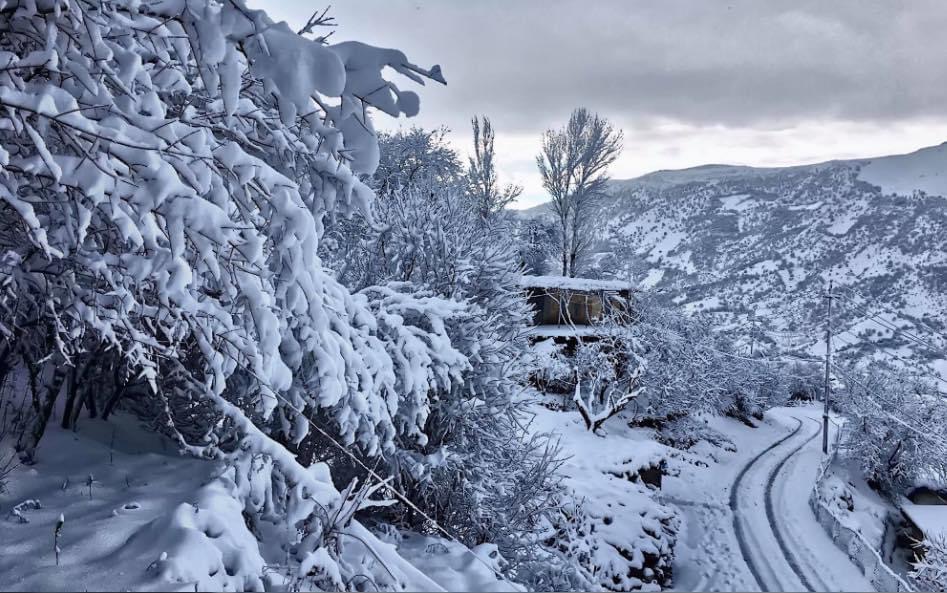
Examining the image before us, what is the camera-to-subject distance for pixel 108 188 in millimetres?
2484

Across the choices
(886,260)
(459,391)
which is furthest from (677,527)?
(886,260)

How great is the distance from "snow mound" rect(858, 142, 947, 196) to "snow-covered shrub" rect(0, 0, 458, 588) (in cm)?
16902

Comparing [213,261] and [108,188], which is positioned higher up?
[108,188]

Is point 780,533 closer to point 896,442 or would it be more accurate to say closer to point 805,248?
point 896,442

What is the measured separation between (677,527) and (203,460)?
14.0 metres

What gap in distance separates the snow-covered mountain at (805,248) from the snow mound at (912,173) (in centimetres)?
→ 38

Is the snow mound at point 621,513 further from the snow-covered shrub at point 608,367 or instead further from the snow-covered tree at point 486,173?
the snow-covered tree at point 486,173

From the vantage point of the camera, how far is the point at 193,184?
2.75 m

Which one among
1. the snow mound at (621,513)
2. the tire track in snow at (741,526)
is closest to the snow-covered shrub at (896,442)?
the tire track in snow at (741,526)

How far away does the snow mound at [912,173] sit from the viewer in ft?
439

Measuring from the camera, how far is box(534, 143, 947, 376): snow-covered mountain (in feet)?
214

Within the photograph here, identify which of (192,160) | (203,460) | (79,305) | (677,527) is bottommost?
(677,527)

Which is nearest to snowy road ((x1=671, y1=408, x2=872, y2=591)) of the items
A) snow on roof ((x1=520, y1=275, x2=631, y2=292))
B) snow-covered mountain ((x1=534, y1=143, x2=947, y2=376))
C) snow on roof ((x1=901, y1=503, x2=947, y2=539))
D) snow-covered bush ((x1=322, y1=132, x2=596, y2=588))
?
snow on roof ((x1=901, y1=503, x2=947, y2=539))

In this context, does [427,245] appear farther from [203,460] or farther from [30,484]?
[30,484]
